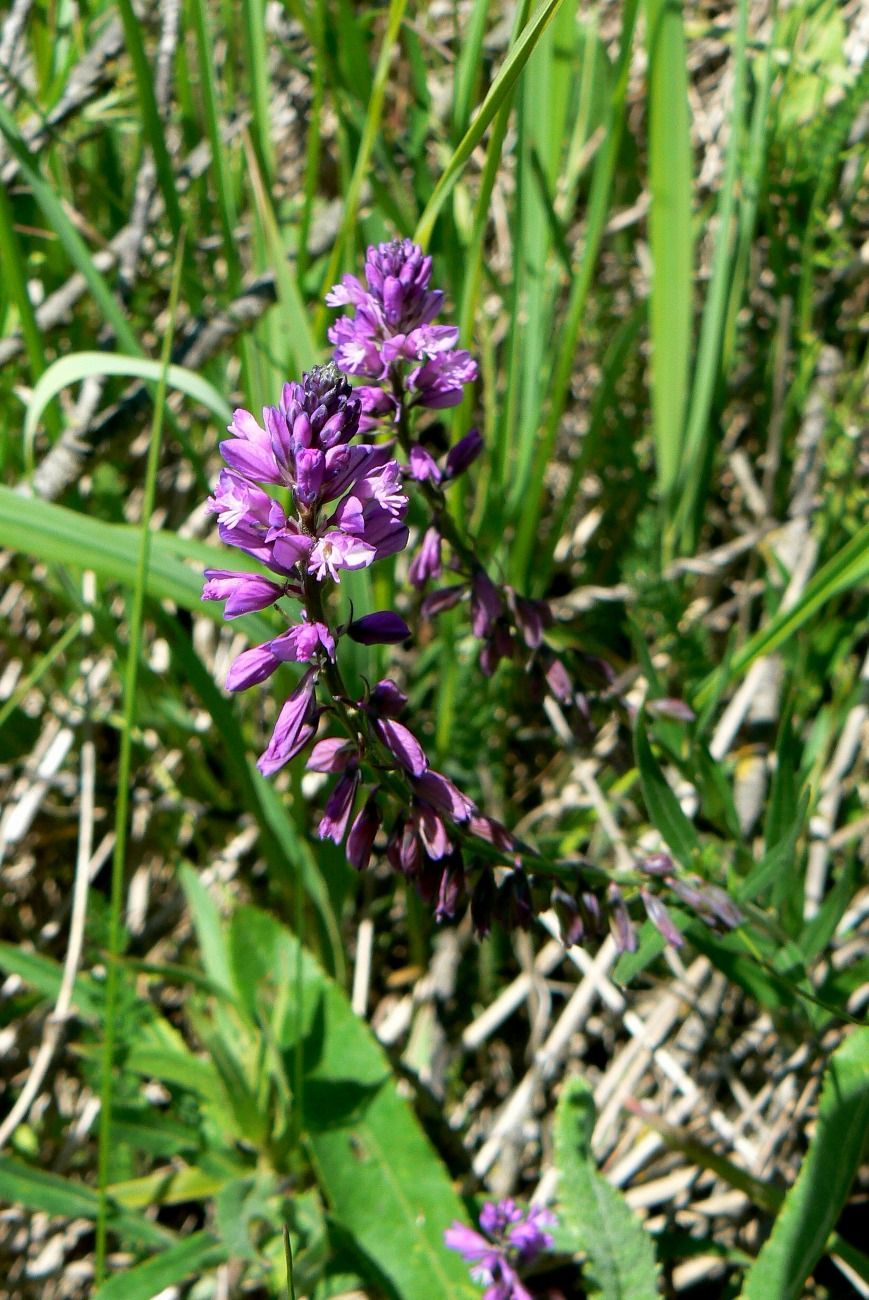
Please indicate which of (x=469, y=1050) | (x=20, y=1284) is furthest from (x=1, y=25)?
(x=20, y=1284)

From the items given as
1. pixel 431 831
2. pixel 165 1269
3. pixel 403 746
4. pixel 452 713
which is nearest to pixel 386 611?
pixel 403 746

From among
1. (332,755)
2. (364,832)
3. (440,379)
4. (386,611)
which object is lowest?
(364,832)

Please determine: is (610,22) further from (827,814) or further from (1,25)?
(827,814)

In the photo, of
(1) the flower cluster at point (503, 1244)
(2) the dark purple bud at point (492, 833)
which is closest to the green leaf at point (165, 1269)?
(1) the flower cluster at point (503, 1244)

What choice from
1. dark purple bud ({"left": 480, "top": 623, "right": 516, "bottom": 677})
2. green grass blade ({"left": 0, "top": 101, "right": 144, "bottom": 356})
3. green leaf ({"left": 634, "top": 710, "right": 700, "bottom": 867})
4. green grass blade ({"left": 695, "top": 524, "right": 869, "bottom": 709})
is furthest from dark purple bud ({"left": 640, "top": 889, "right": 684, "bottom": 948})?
green grass blade ({"left": 0, "top": 101, "right": 144, "bottom": 356})

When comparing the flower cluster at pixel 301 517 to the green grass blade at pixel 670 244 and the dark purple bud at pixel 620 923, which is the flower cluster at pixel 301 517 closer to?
the dark purple bud at pixel 620 923

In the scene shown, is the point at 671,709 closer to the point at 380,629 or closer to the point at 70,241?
the point at 380,629
